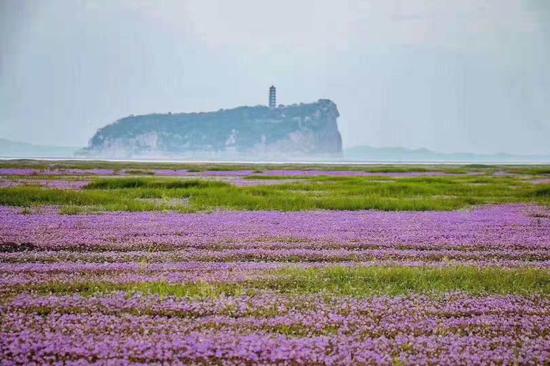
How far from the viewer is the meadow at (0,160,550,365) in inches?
289

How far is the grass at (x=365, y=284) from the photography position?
1025 centimetres

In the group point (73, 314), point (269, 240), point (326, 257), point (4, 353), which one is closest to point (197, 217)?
point (269, 240)

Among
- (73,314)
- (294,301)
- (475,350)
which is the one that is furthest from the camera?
(294,301)

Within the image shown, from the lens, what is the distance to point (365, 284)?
11.1m

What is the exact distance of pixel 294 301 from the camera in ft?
31.4

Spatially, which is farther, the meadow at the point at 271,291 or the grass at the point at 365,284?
the grass at the point at 365,284

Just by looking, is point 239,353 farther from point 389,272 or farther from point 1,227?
point 1,227

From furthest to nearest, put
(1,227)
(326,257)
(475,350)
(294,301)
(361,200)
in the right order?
1. (361,200)
2. (1,227)
3. (326,257)
4. (294,301)
5. (475,350)

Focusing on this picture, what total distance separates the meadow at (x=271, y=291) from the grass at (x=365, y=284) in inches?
1.7

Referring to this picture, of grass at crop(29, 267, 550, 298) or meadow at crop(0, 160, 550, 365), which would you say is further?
grass at crop(29, 267, 550, 298)

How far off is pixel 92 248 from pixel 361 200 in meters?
17.0

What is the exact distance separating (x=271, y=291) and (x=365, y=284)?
204 cm

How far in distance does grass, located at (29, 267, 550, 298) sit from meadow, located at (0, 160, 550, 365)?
4 centimetres

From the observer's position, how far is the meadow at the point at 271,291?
734 cm
